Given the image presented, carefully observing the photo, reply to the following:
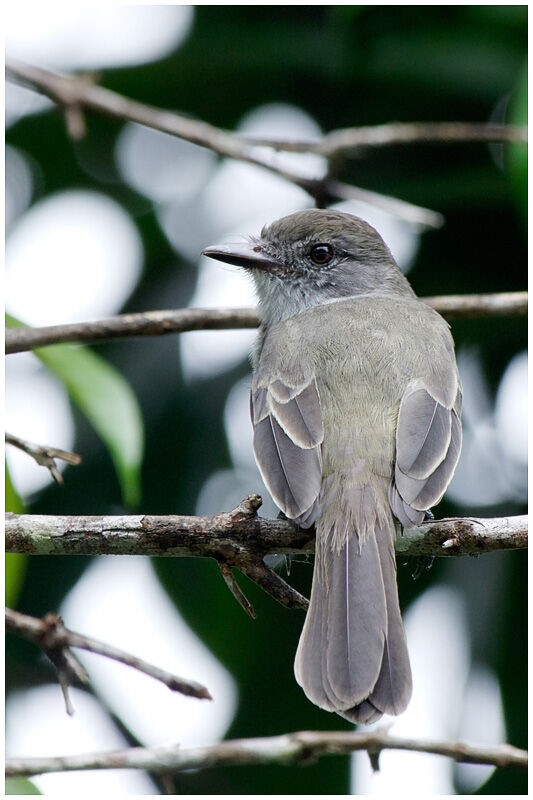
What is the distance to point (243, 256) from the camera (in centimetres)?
438

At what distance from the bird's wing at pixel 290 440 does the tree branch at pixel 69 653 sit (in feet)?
2.32

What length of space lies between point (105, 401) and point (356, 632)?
1.16 meters

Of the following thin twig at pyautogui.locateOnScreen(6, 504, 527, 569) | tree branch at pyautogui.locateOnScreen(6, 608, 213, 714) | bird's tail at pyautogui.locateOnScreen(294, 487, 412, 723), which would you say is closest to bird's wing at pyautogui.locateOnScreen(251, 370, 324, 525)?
bird's tail at pyautogui.locateOnScreen(294, 487, 412, 723)

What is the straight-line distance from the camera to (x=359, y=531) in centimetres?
309

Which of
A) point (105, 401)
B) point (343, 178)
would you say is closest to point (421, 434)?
point (105, 401)

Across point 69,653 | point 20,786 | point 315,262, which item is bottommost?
point 20,786

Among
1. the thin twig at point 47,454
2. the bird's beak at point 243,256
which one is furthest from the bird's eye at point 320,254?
the thin twig at point 47,454

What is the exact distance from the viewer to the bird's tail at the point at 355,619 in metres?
2.75

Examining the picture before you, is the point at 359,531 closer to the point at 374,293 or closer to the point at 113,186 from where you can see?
the point at 374,293

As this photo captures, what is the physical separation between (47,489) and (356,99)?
8.45 feet

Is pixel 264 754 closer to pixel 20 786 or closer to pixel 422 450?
pixel 20 786

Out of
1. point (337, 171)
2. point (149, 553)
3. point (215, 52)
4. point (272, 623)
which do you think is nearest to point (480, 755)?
point (149, 553)

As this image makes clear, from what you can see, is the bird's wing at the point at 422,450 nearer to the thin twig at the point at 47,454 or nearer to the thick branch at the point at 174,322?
the thick branch at the point at 174,322

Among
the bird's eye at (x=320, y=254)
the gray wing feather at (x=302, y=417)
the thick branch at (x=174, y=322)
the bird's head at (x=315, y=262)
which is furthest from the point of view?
the bird's eye at (x=320, y=254)
